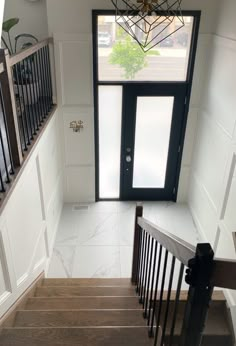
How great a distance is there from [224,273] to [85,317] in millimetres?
1862

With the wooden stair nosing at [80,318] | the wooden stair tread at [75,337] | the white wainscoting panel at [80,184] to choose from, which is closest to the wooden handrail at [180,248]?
the wooden stair tread at [75,337]

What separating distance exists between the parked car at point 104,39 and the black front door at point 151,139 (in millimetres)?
644

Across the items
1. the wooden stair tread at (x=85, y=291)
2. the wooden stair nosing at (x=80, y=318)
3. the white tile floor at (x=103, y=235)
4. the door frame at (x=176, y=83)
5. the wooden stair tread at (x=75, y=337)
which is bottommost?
the white tile floor at (x=103, y=235)

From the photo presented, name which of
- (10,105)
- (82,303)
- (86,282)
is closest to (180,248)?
(10,105)

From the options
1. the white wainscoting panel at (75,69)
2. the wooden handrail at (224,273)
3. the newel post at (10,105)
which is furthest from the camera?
the white wainscoting panel at (75,69)

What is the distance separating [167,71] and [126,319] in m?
3.33

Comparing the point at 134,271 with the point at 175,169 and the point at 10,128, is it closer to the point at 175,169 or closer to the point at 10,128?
the point at 10,128

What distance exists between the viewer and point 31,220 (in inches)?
120

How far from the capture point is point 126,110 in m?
4.52

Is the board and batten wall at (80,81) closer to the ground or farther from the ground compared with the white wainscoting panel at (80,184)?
farther from the ground

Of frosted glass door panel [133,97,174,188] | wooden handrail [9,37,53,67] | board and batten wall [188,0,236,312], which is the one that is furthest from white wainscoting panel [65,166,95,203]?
wooden handrail [9,37,53,67]

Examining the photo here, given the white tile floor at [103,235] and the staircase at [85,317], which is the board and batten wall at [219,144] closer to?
the white tile floor at [103,235]

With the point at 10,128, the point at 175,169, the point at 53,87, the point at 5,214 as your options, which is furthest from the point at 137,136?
the point at 5,214

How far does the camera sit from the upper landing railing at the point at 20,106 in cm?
228
